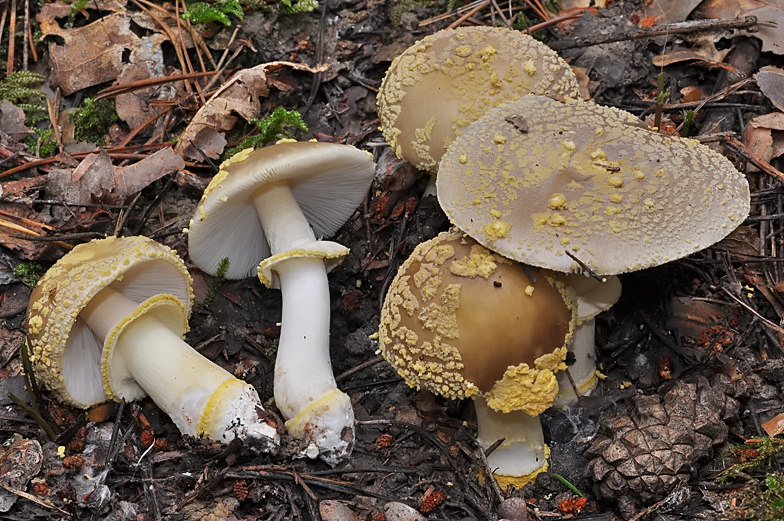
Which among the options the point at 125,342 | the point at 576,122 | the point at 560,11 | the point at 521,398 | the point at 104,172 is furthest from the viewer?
the point at 560,11

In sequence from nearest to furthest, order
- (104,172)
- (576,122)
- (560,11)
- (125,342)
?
(576,122) < (125,342) < (104,172) < (560,11)

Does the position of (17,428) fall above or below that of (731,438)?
above

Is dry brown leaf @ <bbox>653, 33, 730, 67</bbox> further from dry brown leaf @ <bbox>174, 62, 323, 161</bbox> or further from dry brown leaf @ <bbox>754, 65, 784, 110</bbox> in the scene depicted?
dry brown leaf @ <bbox>174, 62, 323, 161</bbox>

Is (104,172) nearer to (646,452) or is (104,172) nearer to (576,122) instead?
(576,122)

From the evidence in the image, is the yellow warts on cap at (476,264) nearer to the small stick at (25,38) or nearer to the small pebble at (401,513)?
the small pebble at (401,513)

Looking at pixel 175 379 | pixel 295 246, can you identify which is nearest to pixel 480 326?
pixel 295 246

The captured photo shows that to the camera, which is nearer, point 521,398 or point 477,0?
point 521,398

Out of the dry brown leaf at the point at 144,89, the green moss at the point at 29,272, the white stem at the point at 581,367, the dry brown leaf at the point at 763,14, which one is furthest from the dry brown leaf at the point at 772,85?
the green moss at the point at 29,272

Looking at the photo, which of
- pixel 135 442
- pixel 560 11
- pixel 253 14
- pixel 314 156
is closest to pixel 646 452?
pixel 314 156
